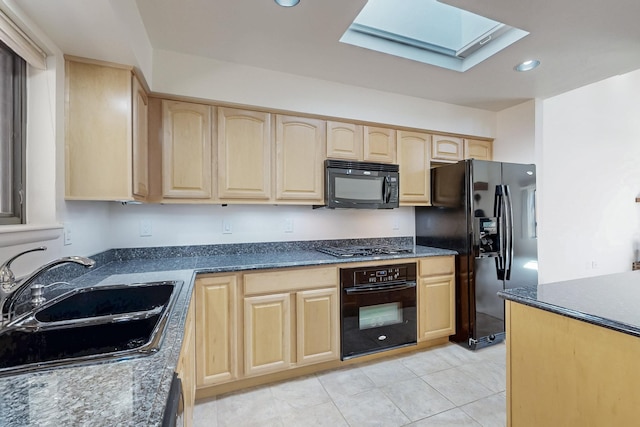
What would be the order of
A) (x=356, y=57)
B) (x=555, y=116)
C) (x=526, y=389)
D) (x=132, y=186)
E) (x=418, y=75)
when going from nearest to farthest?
(x=526, y=389)
(x=132, y=186)
(x=356, y=57)
(x=418, y=75)
(x=555, y=116)

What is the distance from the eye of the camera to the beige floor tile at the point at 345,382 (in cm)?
201

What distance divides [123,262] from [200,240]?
0.54 metres

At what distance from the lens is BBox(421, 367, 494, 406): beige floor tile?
193 centimetres

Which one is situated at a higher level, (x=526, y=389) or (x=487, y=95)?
(x=487, y=95)

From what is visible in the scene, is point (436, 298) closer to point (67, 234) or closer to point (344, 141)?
point (344, 141)

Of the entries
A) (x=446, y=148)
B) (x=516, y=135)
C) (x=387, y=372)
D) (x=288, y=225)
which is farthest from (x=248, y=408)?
(x=516, y=135)

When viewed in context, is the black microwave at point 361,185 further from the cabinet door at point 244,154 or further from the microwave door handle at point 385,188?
the cabinet door at point 244,154

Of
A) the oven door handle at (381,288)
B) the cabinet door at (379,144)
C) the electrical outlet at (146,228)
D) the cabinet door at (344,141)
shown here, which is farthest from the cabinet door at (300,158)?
the electrical outlet at (146,228)

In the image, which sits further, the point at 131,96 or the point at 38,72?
the point at 131,96

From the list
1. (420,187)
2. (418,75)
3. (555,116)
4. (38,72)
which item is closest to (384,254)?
(420,187)

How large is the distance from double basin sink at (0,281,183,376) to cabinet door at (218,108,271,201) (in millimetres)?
987

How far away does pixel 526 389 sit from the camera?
124cm

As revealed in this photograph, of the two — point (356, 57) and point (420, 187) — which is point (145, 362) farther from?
point (420, 187)

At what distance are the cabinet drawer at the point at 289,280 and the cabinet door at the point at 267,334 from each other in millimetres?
57
